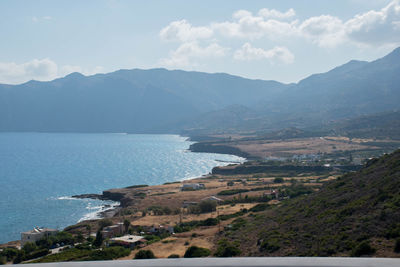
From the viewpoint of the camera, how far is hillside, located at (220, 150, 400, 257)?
10891mm

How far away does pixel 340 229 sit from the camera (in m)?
13.3

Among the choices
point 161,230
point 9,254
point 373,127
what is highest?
point 373,127

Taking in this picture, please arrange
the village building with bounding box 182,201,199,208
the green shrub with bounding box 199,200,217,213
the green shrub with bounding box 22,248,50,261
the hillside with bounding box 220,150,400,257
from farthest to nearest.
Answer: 1. the village building with bounding box 182,201,199,208
2. the green shrub with bounding box 199,200,217,213
3. the green shrub with bounding box 22,248,50,261
4. the hillside with bounding box 220,150,400,257

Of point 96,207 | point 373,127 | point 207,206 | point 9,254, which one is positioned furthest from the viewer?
point 373,127

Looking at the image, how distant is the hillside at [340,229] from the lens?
10891 mm

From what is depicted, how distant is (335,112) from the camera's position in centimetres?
19688

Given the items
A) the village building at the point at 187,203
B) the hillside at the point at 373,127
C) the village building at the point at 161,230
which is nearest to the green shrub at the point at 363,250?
the village building at the point at 161,230

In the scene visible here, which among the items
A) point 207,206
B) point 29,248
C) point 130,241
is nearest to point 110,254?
point 130,241

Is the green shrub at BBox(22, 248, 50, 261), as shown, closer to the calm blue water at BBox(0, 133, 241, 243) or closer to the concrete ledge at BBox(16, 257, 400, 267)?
the calm blue water at BBox(0, 133, 241, 243)

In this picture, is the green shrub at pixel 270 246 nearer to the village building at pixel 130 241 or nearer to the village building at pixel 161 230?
the village building at pixel 130 241

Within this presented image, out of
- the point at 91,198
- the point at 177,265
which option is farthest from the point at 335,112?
the point at 177,265

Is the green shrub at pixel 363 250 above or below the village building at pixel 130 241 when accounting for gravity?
above

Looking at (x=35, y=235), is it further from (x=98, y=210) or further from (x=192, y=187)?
(x=192, y=187)

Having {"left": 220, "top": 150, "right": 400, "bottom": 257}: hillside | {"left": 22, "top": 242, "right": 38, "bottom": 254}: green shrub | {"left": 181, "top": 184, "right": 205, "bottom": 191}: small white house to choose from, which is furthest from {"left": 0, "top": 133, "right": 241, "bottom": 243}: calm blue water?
{"left": 220, "top": 150, "right": 400, "bottom": 257}: hillside
